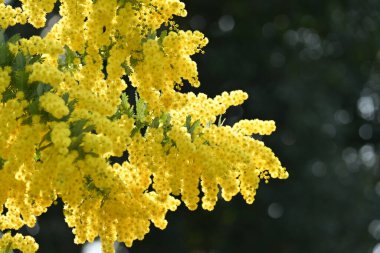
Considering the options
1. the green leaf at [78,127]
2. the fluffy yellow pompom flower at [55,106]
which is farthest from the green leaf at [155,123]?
the fluffy yellow pompom flower at [55,106]

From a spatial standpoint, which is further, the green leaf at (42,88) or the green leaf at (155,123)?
the green leaf at (155,123)

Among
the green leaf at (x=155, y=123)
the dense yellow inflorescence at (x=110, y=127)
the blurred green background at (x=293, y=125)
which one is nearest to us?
the dense yellow inflorescence at (x=110, y=127)

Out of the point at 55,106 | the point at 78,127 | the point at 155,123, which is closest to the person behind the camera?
the point at 55,106

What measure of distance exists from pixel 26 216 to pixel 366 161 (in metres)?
20.4

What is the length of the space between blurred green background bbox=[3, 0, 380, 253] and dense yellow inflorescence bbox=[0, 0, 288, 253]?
53.5 ft

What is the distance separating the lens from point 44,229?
86.4 feet

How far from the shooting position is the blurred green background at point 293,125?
27156mm

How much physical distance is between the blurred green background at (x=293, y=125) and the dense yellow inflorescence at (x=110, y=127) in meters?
16.3

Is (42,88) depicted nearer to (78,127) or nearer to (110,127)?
(78,127)

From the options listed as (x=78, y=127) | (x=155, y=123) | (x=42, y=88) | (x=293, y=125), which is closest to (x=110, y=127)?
(x=78, y=127)

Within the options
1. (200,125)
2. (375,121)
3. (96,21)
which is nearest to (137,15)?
(96,21)

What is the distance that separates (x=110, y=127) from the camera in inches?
353

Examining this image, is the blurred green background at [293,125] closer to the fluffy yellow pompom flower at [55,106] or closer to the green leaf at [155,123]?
the green leaf at [155,123]

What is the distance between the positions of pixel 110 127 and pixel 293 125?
18805mm
